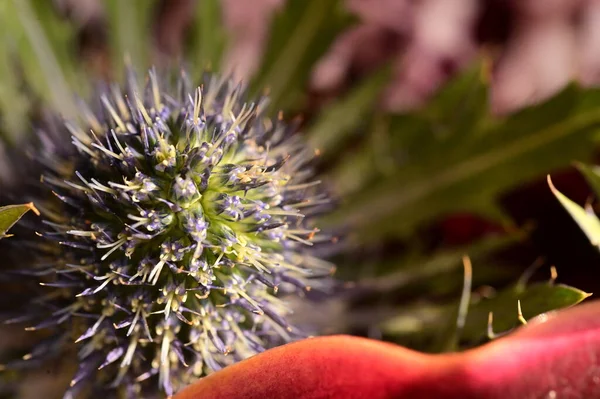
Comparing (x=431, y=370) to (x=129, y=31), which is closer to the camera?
(x=431, y=370)

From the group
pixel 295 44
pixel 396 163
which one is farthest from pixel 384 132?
pixel 295 44

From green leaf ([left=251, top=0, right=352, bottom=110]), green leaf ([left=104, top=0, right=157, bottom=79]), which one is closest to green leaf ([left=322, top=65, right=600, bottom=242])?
green leaf ([left=251, top=0, right=352, bottom=110])

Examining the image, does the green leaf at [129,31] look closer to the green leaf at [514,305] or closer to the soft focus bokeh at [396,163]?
Result: the soft focus bokeh at [396,163]

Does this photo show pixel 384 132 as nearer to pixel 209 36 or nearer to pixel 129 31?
pixel 209 36

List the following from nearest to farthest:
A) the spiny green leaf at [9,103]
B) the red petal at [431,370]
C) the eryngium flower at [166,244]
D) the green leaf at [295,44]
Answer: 1. the red petal at [431,370]
2. the eryngium flower at [166,244]
3. the spiny green leaf at [9,103]
4. the green leaf at [295,44]

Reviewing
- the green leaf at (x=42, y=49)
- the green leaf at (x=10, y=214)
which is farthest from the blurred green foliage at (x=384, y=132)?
the green leaf at (x=10, y=214)

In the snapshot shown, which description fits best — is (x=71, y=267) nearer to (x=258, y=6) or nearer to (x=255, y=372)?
(x=255, y=372)

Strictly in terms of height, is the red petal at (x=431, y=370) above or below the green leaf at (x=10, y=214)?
below

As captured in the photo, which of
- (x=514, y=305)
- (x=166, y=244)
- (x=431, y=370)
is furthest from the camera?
(x=514, y=305)
